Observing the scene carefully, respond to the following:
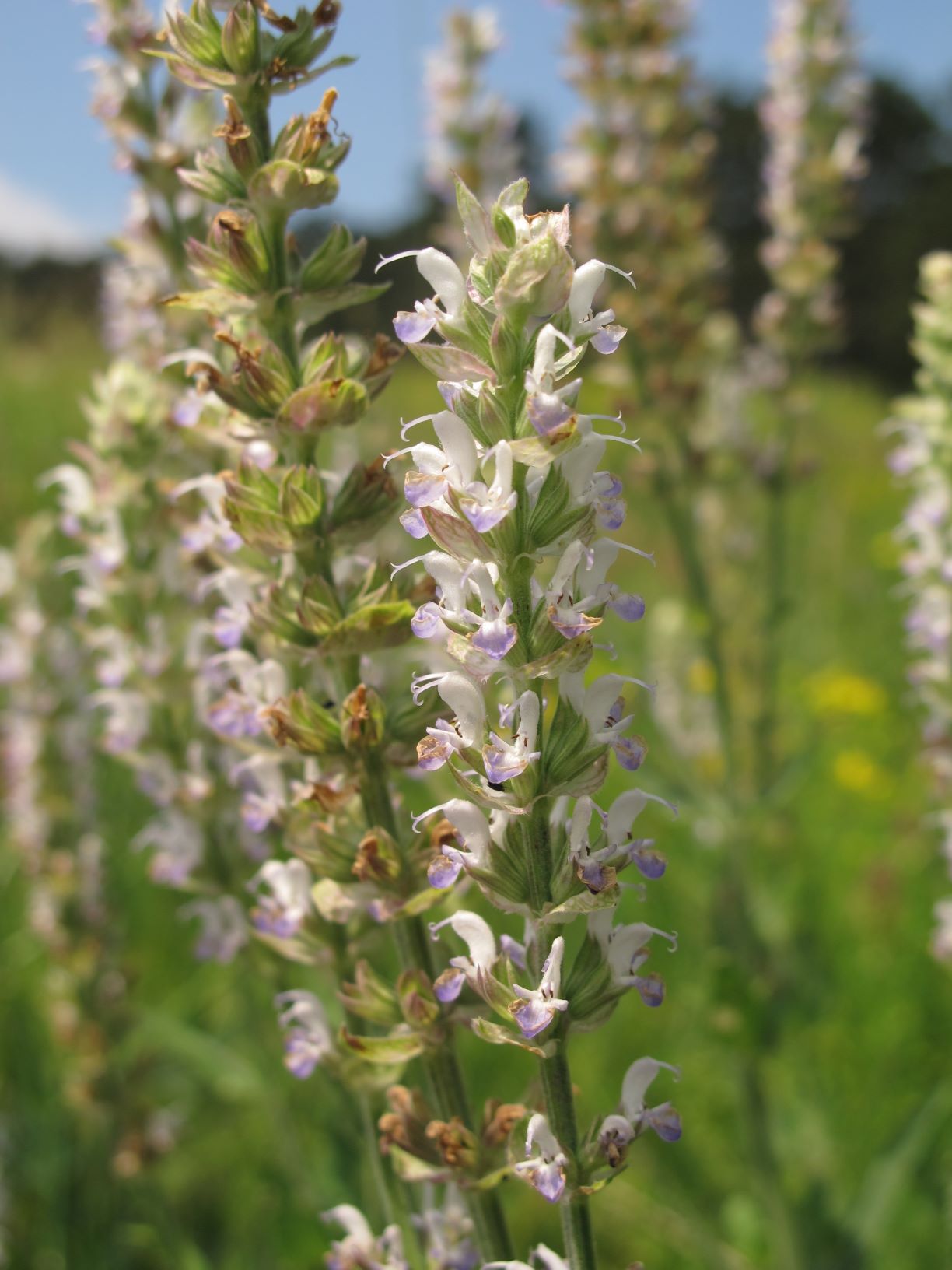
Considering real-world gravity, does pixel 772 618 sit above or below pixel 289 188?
below

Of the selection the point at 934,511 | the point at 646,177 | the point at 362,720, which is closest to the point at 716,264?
the point at 646,177

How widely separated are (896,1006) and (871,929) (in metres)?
0.78

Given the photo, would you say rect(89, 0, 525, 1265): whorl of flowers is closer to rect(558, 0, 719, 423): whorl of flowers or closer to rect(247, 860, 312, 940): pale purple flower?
rect(247, 860, 312, 940): pale purple flower

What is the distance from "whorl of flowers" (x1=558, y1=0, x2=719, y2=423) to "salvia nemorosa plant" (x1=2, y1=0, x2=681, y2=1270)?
3.02 meters

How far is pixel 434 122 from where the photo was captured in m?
5.14

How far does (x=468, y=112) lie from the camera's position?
512 cm

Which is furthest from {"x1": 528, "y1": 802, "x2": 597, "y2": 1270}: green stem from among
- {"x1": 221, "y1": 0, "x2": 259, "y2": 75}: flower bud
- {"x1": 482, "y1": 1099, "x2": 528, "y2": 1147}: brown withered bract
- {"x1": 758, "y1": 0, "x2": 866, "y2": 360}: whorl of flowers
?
{"x1": 758, "y1": 0, "x2": 866, "y2": 360}: whorl of flowers

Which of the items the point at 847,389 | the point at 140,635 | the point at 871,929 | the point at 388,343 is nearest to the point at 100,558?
the point at 140,635

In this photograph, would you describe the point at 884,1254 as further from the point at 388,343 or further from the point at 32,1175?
the point at 388,343

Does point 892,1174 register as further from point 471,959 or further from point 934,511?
Result: point 471,959

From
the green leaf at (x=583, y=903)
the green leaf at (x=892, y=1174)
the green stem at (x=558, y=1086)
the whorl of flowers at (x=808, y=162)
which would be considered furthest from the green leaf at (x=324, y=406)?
the whorl of flowers at (x=808, y=162)

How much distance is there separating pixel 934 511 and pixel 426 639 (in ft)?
6.38

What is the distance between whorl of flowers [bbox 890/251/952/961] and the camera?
3020 millimetres

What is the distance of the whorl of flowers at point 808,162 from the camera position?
529 centimetres
